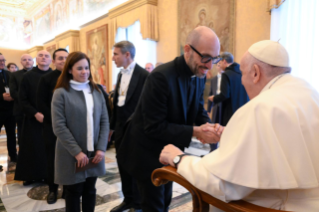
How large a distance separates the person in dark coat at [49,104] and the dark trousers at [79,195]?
3.10 feet

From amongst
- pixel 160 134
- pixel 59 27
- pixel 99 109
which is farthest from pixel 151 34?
pixel 59 27

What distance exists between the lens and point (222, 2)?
6398mm

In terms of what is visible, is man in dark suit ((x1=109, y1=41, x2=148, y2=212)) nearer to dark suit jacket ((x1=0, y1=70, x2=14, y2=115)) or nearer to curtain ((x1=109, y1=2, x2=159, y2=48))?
dark suit jacket ((x1=0, y1=70, x2=14, y2=115))

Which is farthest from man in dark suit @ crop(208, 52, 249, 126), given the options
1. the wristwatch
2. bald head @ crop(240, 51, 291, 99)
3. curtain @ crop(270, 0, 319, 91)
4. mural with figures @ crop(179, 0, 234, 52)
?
the wristwatch

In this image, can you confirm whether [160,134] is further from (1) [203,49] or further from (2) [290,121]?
(2) [290,121]

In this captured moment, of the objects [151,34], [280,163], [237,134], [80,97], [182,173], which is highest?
[151,34]

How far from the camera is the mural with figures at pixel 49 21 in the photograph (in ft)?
38.3

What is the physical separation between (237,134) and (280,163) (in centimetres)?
22

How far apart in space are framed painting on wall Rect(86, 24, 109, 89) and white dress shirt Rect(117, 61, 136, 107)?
8.04 metres

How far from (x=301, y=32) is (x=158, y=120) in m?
4.22

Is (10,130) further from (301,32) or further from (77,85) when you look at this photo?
(301,32)

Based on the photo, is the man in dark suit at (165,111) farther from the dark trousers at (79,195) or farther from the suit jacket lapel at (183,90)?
the dark trousers at (79,195)

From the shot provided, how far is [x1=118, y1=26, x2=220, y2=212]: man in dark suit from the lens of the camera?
1.73 m

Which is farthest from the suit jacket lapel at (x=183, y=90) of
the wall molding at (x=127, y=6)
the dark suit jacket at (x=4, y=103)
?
the wall molding at (x=127, y=6)
